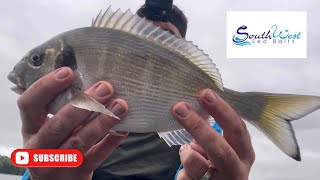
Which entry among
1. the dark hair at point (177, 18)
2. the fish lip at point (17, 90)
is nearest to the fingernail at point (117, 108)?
the fish lip at point (17, 90)

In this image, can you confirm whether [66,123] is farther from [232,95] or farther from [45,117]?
[232,95]

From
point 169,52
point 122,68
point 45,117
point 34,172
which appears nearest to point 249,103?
point 169,52

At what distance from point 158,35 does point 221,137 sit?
2.49 ft

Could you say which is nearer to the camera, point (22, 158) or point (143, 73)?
point (143, 73)

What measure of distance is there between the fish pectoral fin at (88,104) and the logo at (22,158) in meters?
0.59

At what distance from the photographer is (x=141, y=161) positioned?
156 inches

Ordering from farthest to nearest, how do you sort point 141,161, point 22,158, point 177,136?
point 141,161, point 22,158, point 177,136

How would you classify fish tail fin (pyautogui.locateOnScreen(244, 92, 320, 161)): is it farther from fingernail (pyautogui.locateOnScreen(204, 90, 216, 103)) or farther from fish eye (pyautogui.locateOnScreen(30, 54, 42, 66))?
fish eye (pyautogui.locateOnScreen(30, 54, 42, 66))

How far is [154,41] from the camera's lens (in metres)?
2.45

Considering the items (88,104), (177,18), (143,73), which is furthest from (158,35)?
(177,18)

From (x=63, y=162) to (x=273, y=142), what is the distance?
1257 millimetres

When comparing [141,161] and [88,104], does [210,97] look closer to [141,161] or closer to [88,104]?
[88,104]

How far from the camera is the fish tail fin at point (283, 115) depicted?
228 centimetres

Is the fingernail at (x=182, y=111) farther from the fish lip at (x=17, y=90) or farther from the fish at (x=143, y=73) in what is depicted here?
the fish lip at (x=17, y=90)
